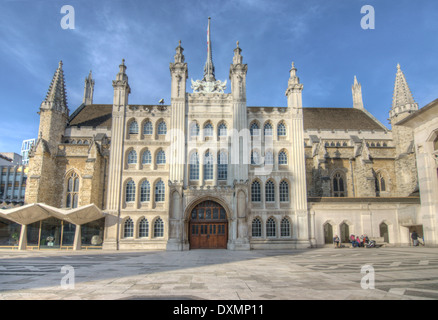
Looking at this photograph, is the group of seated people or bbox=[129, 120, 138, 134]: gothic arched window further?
bbox=[129, 120, 138, 134]: gothic arched window

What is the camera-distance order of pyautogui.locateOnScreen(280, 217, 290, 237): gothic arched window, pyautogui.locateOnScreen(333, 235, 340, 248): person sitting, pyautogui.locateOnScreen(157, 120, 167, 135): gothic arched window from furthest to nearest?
pyautogui.locateOnScreen(157, 120, 167, 135): gothic arched window < pyautogui.locateOnScreen(280, 217, 290, 237): gothic arched window < pyautogui.locateOnScreen(333, 235, 340, 248): person sitting

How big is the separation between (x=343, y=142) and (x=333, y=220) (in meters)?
18.6

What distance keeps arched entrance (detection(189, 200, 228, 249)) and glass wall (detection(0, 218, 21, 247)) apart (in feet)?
55.9

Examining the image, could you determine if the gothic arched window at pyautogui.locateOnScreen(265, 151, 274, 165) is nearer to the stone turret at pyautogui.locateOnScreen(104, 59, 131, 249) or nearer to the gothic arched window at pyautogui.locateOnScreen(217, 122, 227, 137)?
the gothic arched window at pyautogui.locateOnScreen(217, 122, 227, 137)

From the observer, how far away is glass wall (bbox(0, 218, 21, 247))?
96.9 feet

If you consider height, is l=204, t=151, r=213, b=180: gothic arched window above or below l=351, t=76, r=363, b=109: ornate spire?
below

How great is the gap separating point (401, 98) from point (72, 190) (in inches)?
1817

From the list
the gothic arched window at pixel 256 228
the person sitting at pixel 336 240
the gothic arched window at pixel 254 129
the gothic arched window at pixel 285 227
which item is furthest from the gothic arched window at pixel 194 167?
the person sitting at pixel 336 240

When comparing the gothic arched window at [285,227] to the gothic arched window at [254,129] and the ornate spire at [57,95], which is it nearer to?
the gothic arched window at [254,129]

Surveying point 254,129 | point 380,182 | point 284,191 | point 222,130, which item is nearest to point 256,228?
point 284,191

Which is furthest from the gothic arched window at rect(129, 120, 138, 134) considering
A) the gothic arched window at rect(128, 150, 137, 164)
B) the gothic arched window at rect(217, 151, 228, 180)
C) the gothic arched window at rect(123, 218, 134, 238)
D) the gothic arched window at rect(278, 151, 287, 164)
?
the gothic arched window at rect(278, 151, 287, 164)

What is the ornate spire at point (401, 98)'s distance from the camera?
43.1m

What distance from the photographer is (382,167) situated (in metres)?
40.4

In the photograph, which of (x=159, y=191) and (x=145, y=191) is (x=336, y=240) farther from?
(x=145, y=191)
